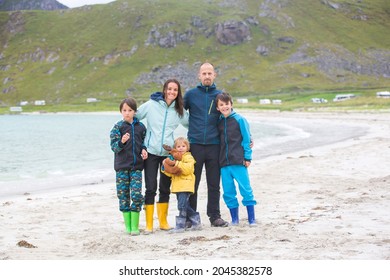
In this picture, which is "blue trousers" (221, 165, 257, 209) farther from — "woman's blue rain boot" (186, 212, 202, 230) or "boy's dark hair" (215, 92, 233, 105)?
"boy's dark hair" (215, 92, 233, 105)

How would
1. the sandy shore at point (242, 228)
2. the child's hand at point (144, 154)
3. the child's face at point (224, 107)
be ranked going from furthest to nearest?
the child's face at point (224, 107)
the child's hand at point (144, 154)
the sandy shore at point (242, 228)

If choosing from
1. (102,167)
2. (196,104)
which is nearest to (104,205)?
(196,104)

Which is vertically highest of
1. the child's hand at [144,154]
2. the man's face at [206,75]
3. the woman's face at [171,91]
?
the man's face at [206,75]

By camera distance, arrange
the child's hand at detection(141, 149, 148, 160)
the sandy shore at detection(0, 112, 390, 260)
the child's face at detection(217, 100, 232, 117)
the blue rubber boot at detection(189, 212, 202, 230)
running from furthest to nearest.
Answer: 1. the blue rubber boot at detection(189, 212, 202, 230)
2. the child's face at detection(217, 100, 232, 117)
3. the child's hand at detection(141, 149, 148, 160)
4. the sandy shore at detection(0, 112, 390, 260)

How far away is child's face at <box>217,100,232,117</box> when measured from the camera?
8.55m

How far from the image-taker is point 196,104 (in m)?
8.78

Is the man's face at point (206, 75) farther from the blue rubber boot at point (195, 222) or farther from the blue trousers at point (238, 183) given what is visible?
the blue rubber boot at point (195, 222)

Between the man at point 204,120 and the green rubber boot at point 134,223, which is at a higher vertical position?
the man at point 204,120

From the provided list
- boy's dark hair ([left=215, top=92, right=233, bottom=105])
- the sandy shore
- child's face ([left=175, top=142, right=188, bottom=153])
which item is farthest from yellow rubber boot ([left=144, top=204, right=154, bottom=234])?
boy's dark hair ([left=215, top=92, right=233, bottom=105])

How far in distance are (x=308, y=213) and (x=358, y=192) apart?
282 centimetres

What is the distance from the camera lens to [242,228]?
28.2 ft

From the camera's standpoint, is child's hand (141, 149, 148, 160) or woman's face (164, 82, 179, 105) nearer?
child's hand (141, 149, 148, 160)

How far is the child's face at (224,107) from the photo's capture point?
855cm

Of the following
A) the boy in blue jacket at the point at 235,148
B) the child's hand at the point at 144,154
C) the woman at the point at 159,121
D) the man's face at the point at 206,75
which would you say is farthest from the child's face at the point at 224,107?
the child's hand at the point at 144,154
